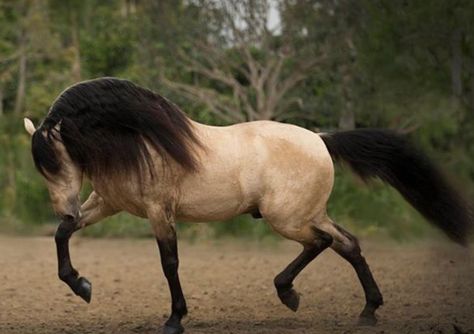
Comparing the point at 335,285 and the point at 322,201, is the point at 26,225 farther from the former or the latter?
the point at 322,201

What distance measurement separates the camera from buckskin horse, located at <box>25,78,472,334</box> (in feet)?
16.3

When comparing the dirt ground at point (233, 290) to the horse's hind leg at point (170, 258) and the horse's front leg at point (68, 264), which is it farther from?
the horse's front leg at point (68, 264)

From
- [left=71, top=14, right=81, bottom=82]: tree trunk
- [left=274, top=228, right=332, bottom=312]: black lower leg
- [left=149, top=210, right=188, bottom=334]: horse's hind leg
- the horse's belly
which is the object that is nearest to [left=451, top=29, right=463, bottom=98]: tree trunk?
[left=274, top=228, right=332, bottom=312]: black lower leg

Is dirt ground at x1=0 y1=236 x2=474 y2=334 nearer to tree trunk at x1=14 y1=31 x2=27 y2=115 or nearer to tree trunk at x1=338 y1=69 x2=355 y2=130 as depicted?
tree trunk at x1=338 y1=69 x2=355 y2=130

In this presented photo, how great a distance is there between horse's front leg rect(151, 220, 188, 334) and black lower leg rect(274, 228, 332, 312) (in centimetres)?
69

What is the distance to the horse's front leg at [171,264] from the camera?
502cm

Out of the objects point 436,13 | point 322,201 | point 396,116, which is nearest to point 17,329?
point 322,201

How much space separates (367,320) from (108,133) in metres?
1.94

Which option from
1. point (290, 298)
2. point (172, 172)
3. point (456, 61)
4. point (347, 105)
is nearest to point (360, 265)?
point (290, 298)

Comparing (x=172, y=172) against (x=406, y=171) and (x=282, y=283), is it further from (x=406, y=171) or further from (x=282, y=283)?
(x=406, y=171)

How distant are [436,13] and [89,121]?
3.51m

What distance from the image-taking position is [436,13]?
7.29 meters

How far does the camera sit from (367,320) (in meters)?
5.46

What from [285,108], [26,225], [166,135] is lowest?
[26,225]
